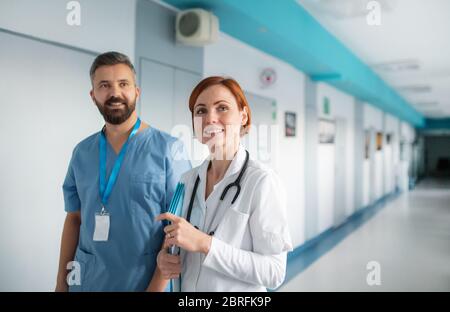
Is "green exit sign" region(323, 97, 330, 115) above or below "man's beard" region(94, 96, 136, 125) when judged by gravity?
above

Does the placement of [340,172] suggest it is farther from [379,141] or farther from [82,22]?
[82,22]

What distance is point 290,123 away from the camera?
4.89 meters

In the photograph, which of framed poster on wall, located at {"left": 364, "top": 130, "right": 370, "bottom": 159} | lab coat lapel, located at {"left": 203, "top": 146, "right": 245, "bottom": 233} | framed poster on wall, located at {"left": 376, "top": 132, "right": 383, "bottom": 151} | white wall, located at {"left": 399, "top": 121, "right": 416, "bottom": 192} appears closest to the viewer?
lab coat lapel, located at {"left": 203, "top": 146, "right": 245, "bottom": 233}

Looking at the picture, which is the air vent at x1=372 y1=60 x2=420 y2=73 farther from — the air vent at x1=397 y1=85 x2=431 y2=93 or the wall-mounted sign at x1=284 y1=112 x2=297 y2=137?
the wall-mounted sign at x1=284 y1=112 x2=297 y2=137

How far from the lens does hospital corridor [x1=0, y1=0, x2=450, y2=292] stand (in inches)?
39.2

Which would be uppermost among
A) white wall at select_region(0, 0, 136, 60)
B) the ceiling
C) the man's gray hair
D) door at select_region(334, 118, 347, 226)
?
the ceiling

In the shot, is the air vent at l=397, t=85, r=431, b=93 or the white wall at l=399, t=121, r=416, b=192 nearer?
the air vent at l=397, t=85, r=431, b=93

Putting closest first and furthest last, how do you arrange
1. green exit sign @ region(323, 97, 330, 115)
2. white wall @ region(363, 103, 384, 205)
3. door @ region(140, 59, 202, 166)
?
door @ region(140, 59, 202, 166) → green exit sign @ region(323, 97, 330, 115) → white wall @ region(363, 103, 384, 205)

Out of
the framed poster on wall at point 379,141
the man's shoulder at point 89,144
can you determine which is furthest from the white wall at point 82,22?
the framed poster on wall at point 379,141

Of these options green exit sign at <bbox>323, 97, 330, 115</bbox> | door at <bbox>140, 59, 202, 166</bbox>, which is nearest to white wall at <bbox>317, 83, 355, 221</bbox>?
green exit sign at <bbox>323, 97, 330, 115</bbox>

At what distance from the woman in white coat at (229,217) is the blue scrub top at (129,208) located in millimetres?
323

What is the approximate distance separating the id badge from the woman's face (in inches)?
22.5

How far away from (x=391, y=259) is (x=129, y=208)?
162 inches
